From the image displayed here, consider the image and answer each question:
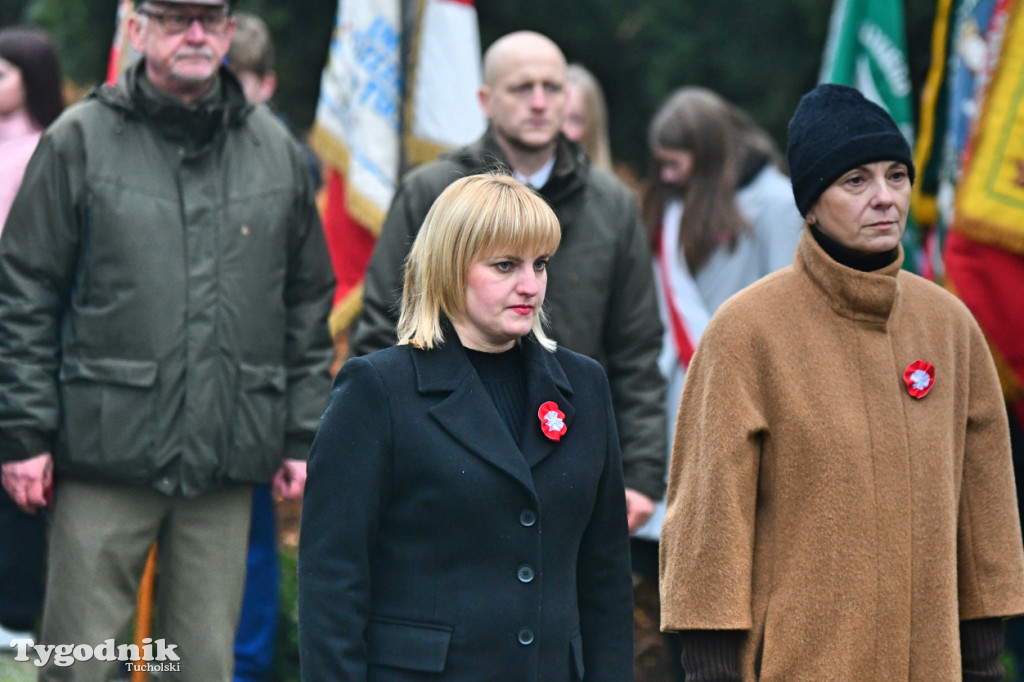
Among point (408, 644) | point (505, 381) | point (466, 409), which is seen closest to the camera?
point (408, 644)

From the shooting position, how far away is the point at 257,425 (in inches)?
189

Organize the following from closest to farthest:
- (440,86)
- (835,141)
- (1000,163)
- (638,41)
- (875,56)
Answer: (835,141)
(1000,163)
(875,56)
(440,86)
(638,41)

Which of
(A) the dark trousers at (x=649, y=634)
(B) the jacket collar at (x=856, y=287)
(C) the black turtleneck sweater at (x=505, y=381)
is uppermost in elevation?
(B) the jacket collar at (x=856, y=287)

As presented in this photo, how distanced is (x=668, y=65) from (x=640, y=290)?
7.59 m

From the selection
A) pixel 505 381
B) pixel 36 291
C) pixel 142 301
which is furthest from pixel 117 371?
pixel 505 381

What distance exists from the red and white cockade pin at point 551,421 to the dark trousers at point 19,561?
2.47 metres

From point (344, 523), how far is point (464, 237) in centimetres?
64

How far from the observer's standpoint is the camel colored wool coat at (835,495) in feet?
11.4

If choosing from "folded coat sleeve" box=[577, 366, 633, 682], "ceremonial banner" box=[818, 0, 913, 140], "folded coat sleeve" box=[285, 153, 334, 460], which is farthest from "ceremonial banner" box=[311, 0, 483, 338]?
"folded coat sleeve" box=[577, 366, 633, 682]

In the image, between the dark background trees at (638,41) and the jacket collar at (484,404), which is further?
the dark background trees at (638,41)

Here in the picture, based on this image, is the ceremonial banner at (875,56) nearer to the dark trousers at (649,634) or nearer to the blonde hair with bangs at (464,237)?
the dark trousers at (649,634)

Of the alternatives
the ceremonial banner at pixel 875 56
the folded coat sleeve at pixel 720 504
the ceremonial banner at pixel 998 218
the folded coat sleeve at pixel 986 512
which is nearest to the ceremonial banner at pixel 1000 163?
the ceremonial banner at pixel 998 218

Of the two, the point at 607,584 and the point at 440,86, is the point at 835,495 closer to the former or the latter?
the point at 607,584

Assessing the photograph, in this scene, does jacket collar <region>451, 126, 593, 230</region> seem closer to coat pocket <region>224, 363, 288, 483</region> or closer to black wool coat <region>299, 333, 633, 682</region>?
coat pocket <region>224, 363, 288, 483</region>
